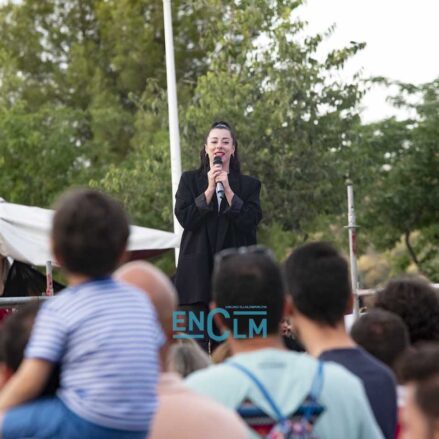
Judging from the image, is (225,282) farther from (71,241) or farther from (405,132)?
(405,132)

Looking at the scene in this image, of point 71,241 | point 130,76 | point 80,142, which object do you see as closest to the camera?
point 71,241

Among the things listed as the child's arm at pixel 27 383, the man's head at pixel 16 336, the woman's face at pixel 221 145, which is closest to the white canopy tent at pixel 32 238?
the woman's face at pixel 221 145

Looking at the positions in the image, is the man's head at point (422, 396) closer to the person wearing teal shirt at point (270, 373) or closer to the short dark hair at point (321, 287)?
the person wearing teal shirt at point (270, 373)

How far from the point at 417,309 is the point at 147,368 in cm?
187

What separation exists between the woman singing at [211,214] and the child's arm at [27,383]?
498cm

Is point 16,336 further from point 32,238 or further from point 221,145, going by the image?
point 32,238

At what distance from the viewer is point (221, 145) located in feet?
29.3

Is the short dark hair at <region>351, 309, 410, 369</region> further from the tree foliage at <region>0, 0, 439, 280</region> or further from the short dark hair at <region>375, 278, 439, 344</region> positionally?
the tree foliage at <region>0, 0, 439, 280</region>

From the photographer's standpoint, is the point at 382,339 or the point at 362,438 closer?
the point at 362,438

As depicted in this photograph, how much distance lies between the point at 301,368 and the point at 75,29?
33.5m

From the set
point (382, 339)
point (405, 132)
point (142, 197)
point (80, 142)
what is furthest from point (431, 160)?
point (382, 339)

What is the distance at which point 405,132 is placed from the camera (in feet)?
82.9

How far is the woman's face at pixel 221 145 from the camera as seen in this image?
8906mm

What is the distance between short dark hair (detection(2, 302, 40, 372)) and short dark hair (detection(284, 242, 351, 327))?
2.79ft
